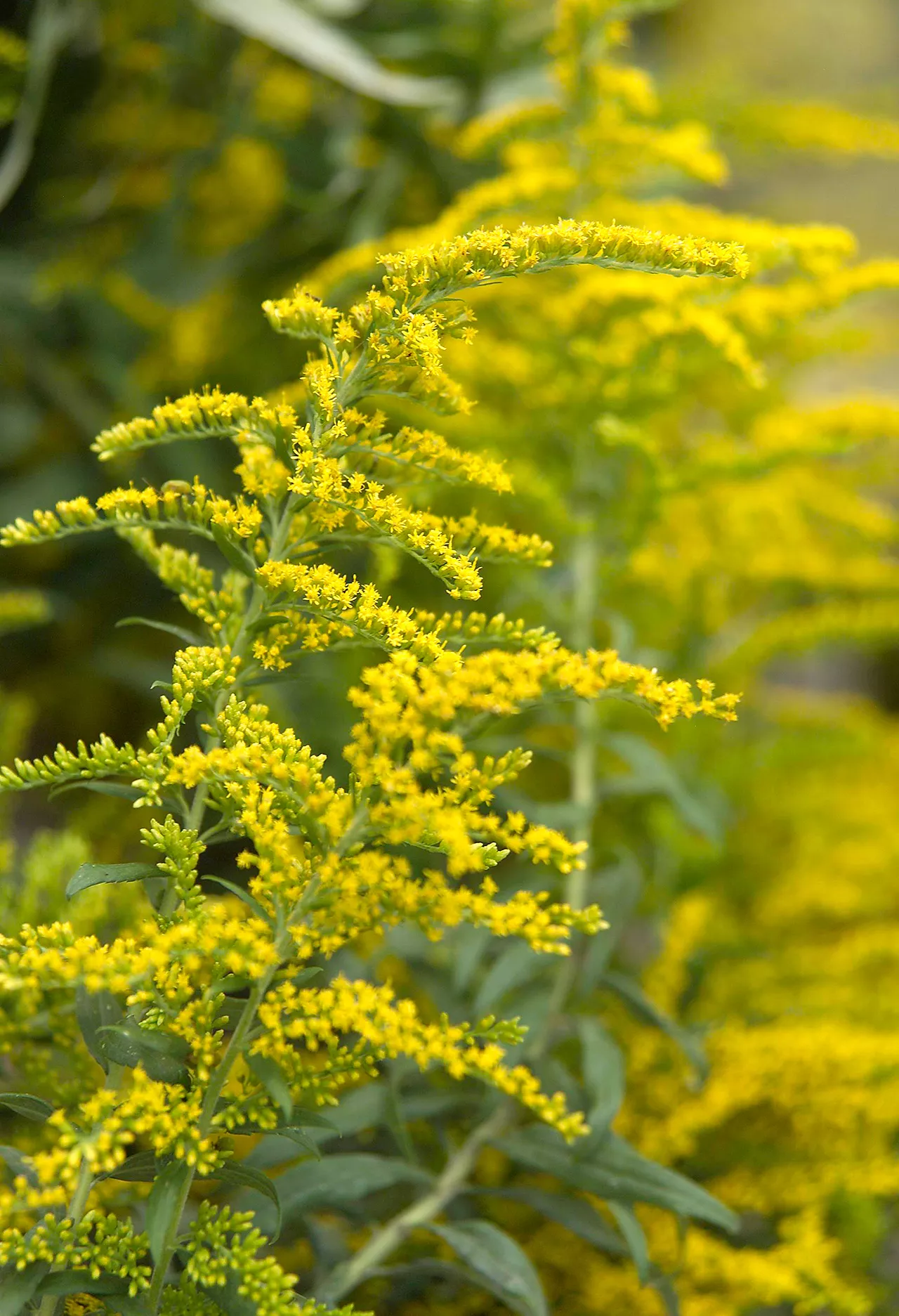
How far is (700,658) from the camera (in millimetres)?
1116

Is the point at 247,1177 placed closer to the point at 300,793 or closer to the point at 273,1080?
the point at 273,1080

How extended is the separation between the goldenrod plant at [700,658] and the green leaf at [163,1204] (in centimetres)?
27

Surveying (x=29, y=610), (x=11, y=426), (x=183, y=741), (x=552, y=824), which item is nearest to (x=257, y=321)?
(x=11, y=426)

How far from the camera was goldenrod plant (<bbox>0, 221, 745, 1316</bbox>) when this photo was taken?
0.47m

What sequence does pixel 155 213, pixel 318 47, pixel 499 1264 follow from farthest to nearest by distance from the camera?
pixel 155 213 < pixel 318 47 < pixel 499 1264

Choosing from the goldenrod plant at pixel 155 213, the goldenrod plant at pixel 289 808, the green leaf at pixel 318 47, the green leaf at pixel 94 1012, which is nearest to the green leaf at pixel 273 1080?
the goldenrod plant at pixel 289 808

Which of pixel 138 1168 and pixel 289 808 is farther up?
pixel 289 808

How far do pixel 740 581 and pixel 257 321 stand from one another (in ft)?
2.27

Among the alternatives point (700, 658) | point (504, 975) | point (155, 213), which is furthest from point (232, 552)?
point (155, 213)

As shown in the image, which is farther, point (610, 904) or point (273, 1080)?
point (610, 904)

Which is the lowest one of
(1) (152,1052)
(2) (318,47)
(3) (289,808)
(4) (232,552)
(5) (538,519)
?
(1) (152,1052)

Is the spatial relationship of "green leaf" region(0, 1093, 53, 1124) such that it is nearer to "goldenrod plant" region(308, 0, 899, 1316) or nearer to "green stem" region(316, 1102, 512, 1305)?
"green stem" region(316, 1102, 512, 1305)

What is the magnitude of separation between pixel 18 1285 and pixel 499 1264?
10.7 inches

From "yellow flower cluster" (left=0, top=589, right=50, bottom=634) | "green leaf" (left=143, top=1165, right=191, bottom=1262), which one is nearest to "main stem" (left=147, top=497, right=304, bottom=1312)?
"green leaf" (left=143, top=1165, right=191, bottom=1262)
